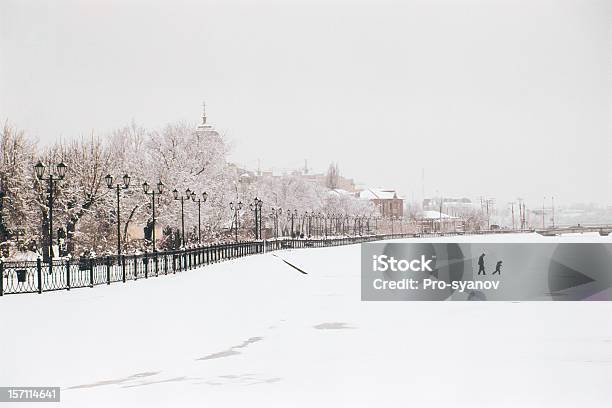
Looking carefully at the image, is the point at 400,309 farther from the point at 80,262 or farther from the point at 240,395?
the point at 80,262

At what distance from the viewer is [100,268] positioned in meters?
24.9

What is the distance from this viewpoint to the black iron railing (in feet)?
66.9

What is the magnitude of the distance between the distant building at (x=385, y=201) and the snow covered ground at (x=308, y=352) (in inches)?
4855

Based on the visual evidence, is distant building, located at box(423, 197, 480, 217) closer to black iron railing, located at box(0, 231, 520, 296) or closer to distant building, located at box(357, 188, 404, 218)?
distant building, located at box(357, 188, 404, 218)

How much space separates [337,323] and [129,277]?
1320cm

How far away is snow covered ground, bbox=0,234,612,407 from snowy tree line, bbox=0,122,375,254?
65.7ft

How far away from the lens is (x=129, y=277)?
2511 cm

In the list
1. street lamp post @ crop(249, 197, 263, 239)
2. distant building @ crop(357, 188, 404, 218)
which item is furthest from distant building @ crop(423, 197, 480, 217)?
street lamp post @ crop(249, 197, 263, 239)

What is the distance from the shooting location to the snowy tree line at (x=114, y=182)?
127ft
